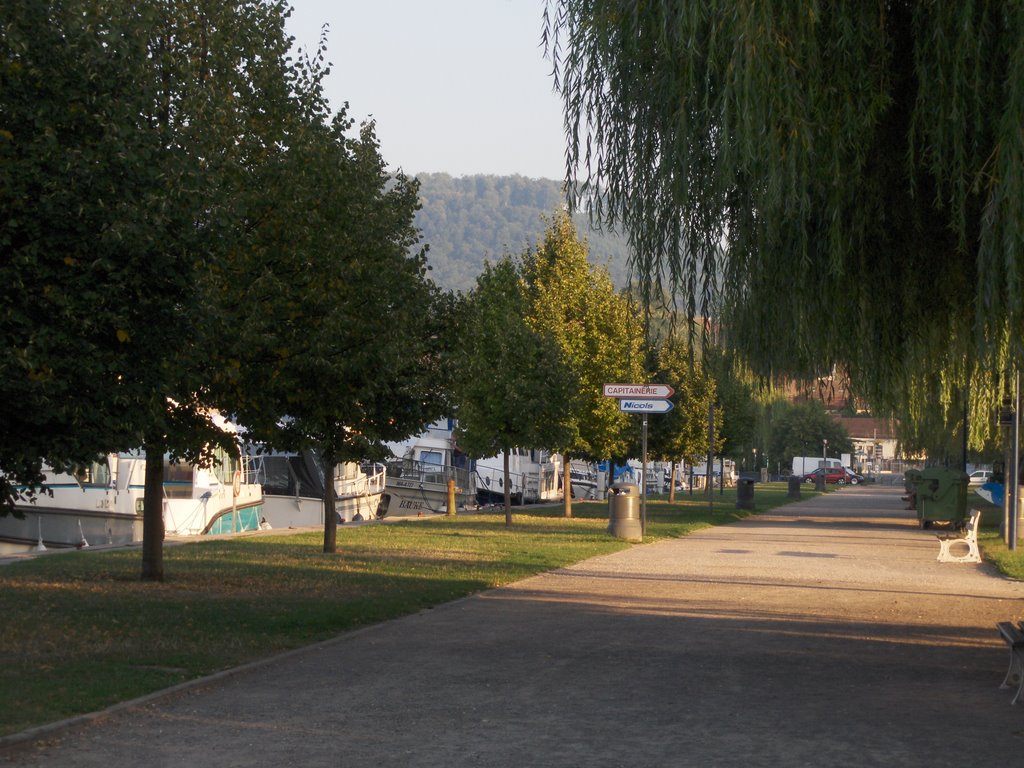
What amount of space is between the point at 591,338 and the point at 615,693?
3305 centimetres

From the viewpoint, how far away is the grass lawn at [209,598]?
10.0 m

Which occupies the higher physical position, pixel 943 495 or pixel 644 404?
pixel 644 404

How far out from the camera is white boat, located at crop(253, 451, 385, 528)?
136 feet

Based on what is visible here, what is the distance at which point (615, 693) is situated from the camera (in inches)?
387

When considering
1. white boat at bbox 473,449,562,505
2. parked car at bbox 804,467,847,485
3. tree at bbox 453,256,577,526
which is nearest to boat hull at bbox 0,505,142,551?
tree at bbox 453,256,577,526

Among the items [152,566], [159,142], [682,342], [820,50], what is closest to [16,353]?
[159,142]

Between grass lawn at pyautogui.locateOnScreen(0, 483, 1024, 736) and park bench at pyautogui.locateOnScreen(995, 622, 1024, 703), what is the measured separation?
19.6 feet

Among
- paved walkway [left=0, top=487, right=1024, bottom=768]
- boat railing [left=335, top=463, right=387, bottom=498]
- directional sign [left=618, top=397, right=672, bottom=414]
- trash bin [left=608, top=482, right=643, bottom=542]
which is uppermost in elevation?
directional sign [left=618, top=397, right=672, bottom=414]

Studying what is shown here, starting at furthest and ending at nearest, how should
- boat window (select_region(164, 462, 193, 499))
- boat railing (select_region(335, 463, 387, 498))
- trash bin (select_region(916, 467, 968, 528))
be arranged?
boat railing (select_region(335, 463, 387, 498)), trash bin (select_region(916, 467, 968, 528)), boat window (select_region(164, 462, 193, 499))

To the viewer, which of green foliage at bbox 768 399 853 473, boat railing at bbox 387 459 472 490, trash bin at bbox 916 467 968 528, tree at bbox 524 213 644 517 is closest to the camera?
trash bin at bbox 916 467 968 528

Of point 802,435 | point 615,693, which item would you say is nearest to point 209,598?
point 615,693

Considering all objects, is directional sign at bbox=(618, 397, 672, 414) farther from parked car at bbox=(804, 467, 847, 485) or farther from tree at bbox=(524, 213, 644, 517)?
parked car at bbox=(804, 467, 847, 485)

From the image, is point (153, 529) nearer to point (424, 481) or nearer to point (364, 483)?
point (364, 483)

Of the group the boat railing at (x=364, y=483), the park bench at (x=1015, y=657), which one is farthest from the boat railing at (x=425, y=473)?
the park bench at (x=1015, y=657)
